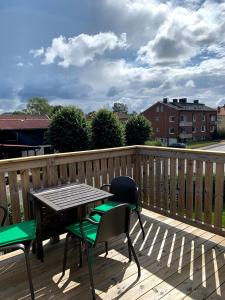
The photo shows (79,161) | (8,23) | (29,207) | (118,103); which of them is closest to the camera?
(29,207)

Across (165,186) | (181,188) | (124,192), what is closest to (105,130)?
(165,186)

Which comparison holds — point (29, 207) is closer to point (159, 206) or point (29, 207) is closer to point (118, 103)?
point (159, 206)

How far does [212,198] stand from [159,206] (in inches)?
34.2

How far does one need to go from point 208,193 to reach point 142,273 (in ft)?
4.01

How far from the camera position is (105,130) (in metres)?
11.3

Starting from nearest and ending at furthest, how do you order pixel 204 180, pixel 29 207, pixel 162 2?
pixel 29 207 → pixel 204 180 → pixel 162 2

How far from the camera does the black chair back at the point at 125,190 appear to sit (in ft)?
9.22

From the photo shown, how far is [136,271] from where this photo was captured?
2.25m

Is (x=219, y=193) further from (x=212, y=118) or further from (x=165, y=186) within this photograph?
(x=212, y=118)

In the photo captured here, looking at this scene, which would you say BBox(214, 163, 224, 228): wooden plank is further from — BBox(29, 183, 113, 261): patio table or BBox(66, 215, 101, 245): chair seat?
BBox(66, 215, 101, 245): chair seat

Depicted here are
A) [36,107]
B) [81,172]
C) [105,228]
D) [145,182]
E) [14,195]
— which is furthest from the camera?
[36,107]

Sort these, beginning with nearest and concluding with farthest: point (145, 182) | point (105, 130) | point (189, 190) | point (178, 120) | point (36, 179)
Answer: point (36, 179), point (189, 190), point (145, 182), point (105, 130), point (178, 120)

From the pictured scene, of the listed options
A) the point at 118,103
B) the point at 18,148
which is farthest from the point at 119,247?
the point at 118,103

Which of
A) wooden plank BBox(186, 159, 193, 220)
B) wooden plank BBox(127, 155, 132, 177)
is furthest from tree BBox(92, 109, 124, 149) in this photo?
wooden plank BBox(186, 159, 193, 220)
